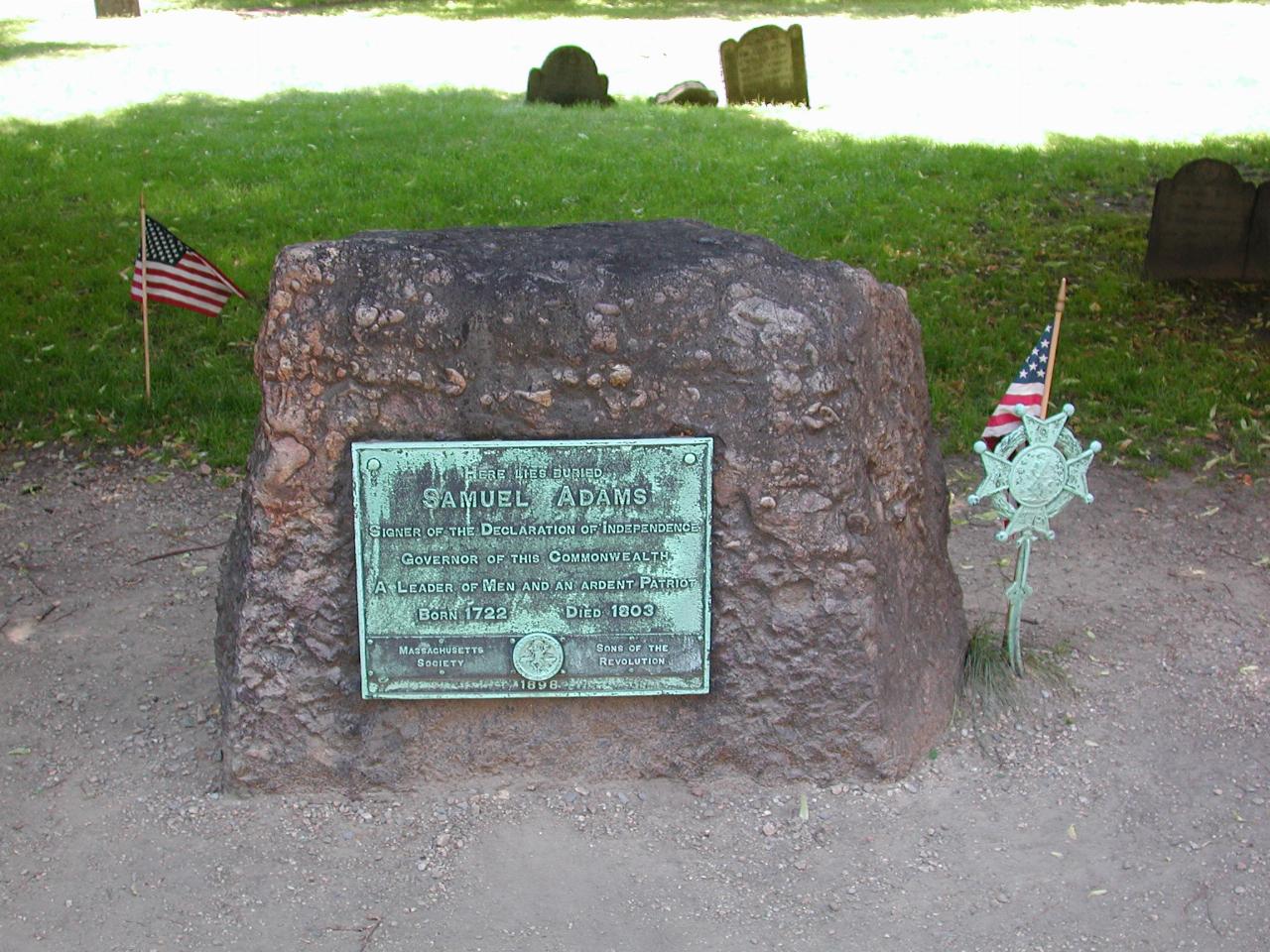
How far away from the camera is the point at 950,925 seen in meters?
4.21

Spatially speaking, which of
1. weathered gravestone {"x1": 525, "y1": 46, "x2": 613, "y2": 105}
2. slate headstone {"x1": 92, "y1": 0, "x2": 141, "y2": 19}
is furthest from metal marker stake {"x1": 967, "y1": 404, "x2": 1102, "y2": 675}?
slate headstone {"x1": 92, "y1": 0, "x2": 141, "y2": 19}

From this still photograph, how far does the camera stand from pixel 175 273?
736 cm

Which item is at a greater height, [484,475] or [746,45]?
[746,45]

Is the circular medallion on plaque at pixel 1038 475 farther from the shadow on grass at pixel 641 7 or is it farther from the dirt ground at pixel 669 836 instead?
the shadow on grass at pixel 641 7

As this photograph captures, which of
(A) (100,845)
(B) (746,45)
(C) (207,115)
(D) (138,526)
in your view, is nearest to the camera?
(A) (100,845)

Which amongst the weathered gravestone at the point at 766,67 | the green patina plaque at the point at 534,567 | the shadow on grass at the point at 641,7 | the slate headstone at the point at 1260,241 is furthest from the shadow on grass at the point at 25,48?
the green patina plaque at the point at 534,567

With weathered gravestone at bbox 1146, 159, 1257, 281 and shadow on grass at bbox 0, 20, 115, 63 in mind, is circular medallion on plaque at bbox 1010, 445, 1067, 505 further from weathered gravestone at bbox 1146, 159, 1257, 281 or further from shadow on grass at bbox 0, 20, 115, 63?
shadow on grass at bbox 0, 20, 115, 63

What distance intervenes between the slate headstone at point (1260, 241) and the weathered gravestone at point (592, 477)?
584 centimetres

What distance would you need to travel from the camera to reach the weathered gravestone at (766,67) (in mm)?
14883

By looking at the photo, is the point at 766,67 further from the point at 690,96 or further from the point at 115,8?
the point at 115,8

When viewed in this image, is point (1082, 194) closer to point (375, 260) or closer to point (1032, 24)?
point (375, 260)

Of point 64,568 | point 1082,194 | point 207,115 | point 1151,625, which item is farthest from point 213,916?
point 207,115

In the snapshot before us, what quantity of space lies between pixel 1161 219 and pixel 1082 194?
5.60 feet

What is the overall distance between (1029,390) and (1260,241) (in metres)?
5.57
